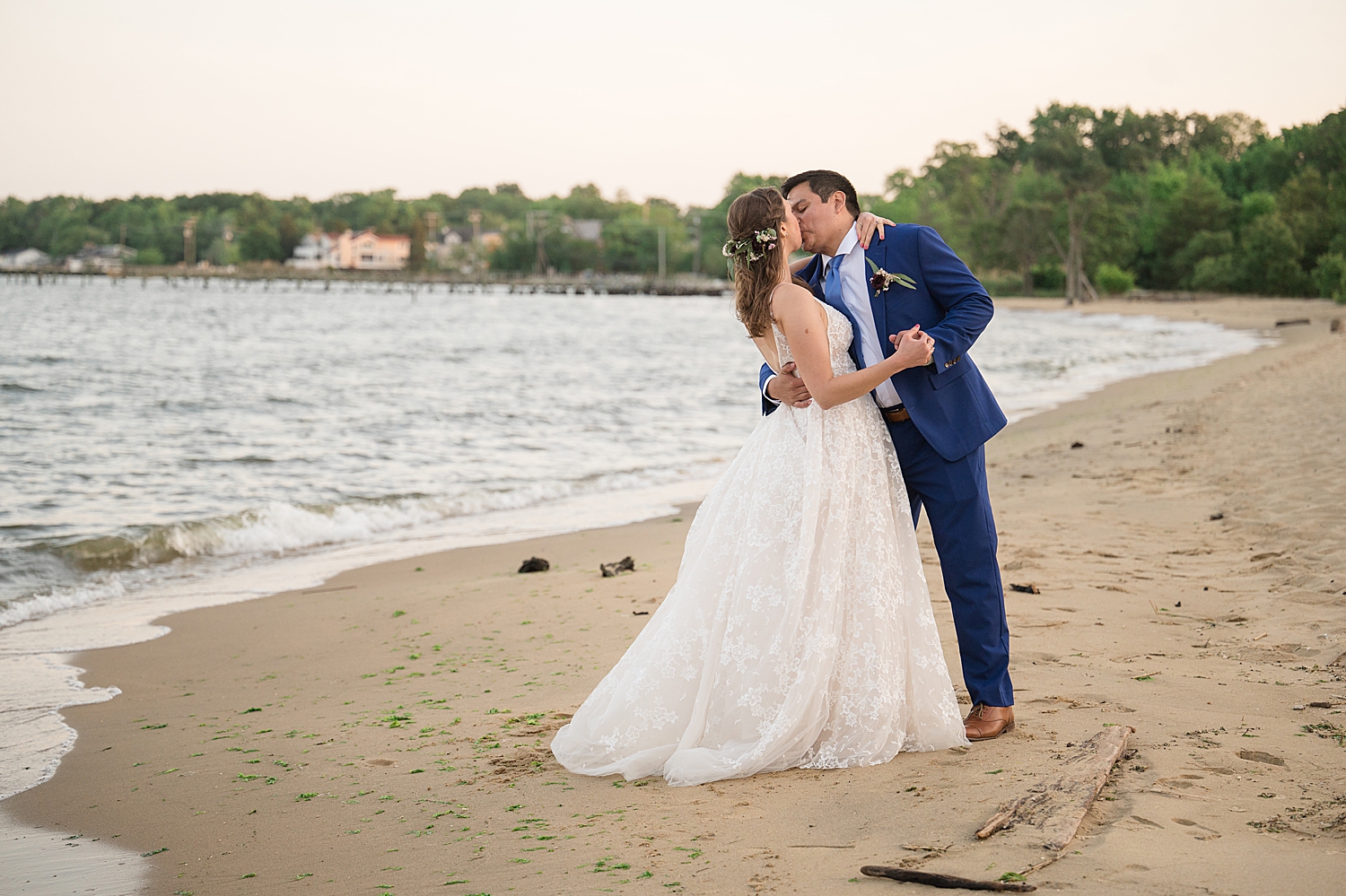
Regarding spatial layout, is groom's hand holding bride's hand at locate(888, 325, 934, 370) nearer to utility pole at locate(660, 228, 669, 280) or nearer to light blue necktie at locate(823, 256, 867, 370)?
light blue necktie at locate(823, 256, 867, 370)

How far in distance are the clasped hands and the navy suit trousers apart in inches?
14.5

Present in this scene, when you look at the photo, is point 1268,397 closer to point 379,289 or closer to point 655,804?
point 655,804

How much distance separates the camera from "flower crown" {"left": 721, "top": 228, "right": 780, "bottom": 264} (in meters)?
3.79

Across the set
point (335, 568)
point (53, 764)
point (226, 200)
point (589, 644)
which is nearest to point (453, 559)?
point (335, 568)

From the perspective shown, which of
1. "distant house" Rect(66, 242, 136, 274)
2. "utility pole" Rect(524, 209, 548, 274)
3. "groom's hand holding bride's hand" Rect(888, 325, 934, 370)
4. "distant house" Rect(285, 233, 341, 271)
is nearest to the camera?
"groom's hand holding bride's hand" Rect(888, 325, 934, 370)

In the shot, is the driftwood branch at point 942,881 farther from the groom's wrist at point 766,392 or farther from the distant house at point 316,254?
the distant house at point 316,254

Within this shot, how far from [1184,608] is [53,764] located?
5.55 metres

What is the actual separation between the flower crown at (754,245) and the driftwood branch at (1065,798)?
2.00 metres

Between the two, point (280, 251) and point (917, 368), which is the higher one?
point (280, 251)

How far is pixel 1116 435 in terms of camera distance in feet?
43.9

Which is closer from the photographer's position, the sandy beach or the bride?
the sandy beach

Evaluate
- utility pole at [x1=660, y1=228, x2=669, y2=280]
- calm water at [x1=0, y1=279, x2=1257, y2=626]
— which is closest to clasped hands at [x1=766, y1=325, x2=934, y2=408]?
calm water at [x1=0, y1=279, x2=1257, y2=626]

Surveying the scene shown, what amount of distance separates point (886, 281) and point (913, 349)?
1.24 ft

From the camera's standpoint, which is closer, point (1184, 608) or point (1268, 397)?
point (1184, 608)
